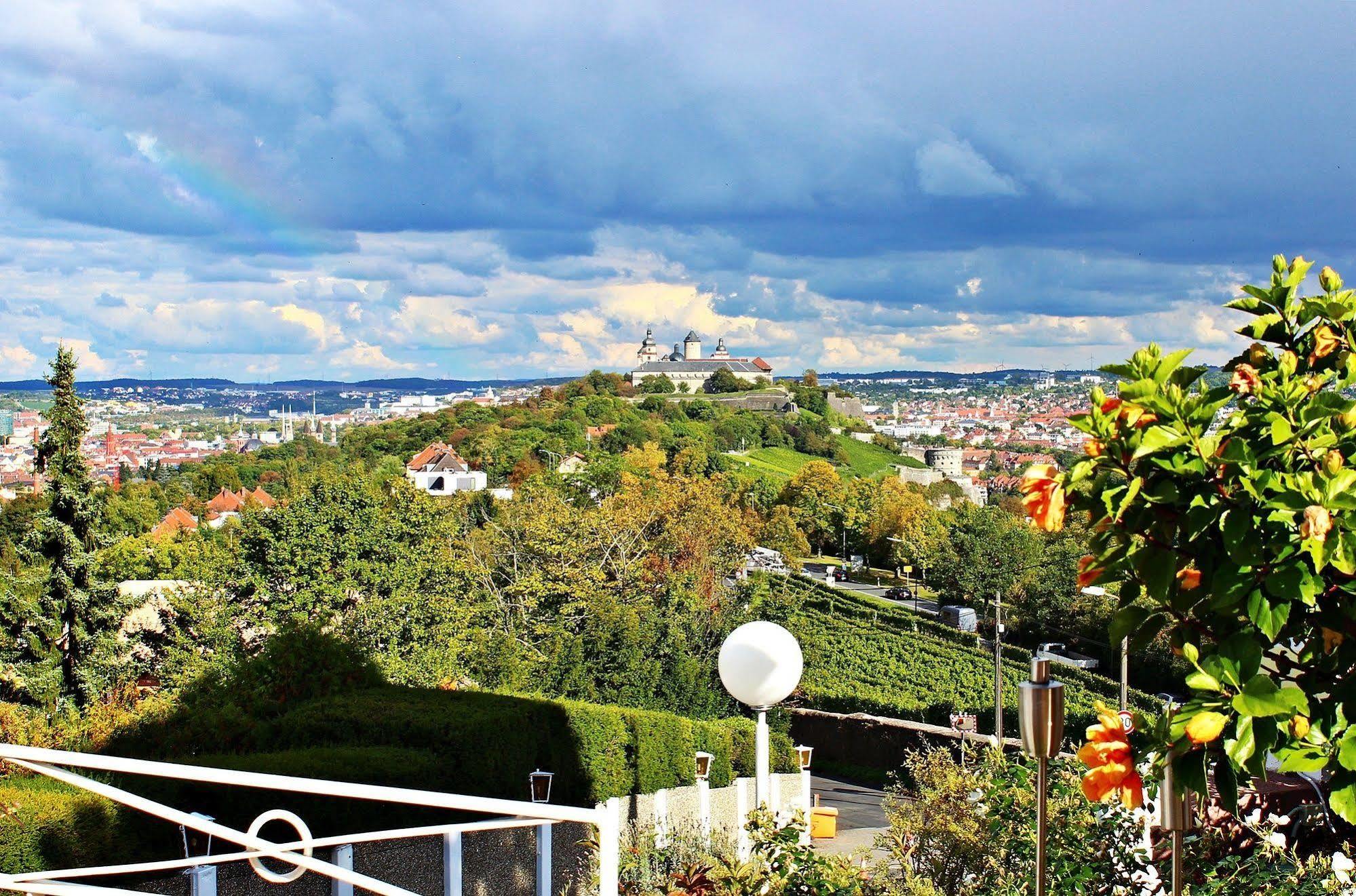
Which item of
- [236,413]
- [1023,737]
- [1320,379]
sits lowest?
[1023,737]

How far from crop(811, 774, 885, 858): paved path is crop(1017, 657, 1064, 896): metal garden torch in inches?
318

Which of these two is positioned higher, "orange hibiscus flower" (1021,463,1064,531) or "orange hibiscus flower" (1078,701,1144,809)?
"orange hibiscus flower" (1021,463,1064,531)

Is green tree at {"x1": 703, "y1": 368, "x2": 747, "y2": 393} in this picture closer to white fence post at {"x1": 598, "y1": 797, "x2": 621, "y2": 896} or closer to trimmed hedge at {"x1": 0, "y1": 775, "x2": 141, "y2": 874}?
trimmed hedge at {"x1": 0, "y1": 775, "x2": 141, "y2": 874}

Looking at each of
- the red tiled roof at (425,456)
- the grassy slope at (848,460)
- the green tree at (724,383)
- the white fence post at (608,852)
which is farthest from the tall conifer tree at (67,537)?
the green tree at (724,383)

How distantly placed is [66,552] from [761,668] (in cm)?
1582

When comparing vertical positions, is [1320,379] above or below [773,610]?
above

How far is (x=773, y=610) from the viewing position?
22.7m

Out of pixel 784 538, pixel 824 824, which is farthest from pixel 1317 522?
pixel 784 538

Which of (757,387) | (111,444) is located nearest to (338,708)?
(111,444)

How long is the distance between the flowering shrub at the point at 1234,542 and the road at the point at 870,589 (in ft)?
136

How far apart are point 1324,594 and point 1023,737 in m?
1.14

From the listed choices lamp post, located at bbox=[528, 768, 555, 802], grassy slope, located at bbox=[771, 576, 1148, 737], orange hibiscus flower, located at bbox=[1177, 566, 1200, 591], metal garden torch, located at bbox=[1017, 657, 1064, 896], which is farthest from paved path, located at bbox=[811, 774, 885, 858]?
orange hibiscus flower, located at bbox=[1177, 566, 1200, 591]

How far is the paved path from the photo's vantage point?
11634mm

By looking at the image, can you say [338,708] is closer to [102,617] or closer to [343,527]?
[343,527]
